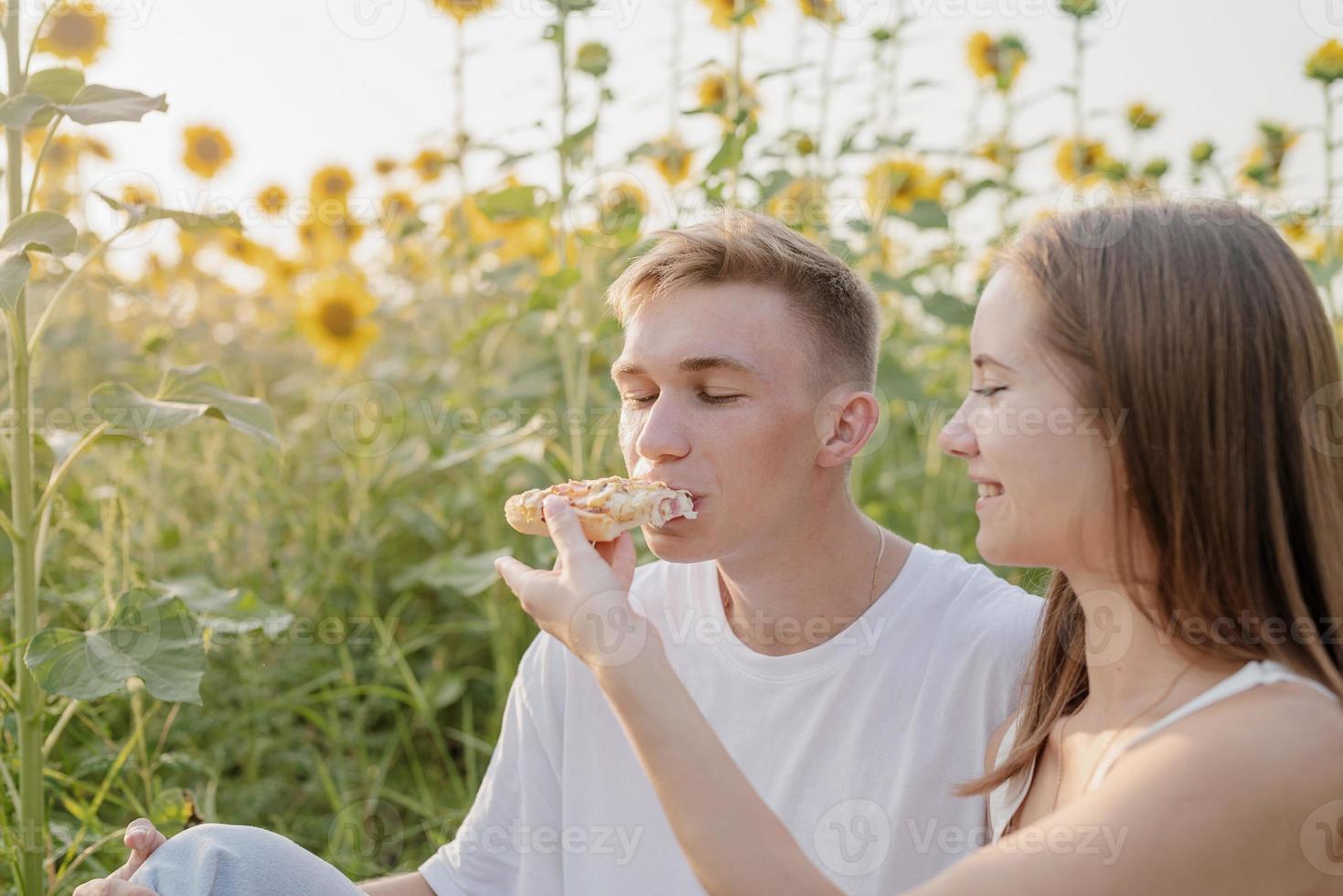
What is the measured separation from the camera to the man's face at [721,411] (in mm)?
1945

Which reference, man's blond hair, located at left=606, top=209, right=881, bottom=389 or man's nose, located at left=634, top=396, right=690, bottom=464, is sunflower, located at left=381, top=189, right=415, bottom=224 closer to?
man's blond hair, located at left=606, top=209, right=881, bottom=389

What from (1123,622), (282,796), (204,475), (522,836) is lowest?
(282,796)

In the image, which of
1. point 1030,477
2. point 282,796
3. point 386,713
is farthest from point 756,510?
point 386,713

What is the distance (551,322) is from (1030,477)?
2.61 m

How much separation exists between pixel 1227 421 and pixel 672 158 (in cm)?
228

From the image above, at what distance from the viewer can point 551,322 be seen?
400cm

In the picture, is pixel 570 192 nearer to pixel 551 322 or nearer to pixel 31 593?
pixel 551 322

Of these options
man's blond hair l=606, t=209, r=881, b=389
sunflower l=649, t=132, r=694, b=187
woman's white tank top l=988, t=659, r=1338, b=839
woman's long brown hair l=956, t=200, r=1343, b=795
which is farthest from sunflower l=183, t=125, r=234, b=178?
woman's white tank top l=988, t=659, r=1338, b=839

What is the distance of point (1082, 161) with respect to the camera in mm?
3938

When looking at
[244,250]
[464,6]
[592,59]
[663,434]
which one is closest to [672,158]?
[592,59]

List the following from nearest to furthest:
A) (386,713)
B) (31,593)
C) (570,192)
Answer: (31,593)
(570,192)
(386,713)

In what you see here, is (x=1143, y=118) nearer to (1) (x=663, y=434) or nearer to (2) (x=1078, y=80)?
(2) (x=1078, y=80)

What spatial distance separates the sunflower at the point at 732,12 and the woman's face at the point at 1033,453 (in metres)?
1.75

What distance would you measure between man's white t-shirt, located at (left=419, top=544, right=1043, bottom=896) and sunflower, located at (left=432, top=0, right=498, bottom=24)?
209cm
